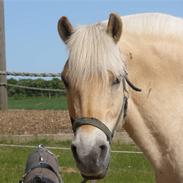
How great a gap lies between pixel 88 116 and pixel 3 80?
646 cm

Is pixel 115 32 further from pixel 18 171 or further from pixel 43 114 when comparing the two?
pixel 43 114

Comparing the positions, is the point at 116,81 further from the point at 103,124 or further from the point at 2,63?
the point at 2,63

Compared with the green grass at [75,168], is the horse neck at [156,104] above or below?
above

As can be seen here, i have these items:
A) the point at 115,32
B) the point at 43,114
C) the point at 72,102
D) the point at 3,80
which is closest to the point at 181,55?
the point at 115,32

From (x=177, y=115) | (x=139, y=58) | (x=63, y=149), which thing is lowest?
(x=63, y=149)

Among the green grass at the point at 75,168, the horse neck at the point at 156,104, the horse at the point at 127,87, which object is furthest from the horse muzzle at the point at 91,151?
the green grass at the point at 75,168

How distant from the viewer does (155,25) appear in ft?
10.9

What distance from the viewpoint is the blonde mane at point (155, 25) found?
10.8ft

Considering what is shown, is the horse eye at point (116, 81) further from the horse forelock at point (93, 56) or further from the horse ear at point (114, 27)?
the horse ear at point (114, 27)

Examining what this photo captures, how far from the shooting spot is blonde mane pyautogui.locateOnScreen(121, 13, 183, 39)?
3299 mm

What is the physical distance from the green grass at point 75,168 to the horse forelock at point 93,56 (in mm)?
3362

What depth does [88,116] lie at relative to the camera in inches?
113

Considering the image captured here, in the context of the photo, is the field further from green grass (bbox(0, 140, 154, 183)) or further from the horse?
the horse

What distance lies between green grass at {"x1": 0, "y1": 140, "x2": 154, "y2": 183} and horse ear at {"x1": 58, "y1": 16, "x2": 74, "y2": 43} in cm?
326
